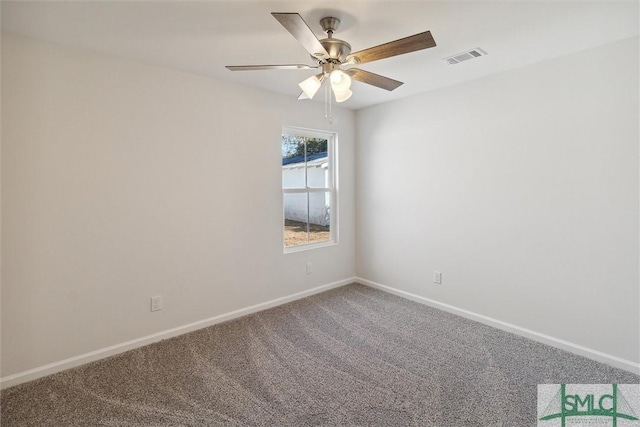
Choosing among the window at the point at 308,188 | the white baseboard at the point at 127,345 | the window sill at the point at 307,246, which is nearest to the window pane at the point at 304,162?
the window at the point at 308,188

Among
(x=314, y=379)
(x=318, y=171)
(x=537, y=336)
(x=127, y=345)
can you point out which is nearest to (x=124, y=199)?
(x=127, y=345)

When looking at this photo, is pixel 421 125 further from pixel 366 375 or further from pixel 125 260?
pixel 125 260

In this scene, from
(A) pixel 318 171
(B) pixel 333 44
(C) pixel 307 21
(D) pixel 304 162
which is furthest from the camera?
(A) pixel 318 171

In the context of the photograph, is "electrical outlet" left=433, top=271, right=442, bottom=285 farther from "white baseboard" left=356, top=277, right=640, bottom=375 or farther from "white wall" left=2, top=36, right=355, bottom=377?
"white wall" left=2, top=36, right=355, bottom=377

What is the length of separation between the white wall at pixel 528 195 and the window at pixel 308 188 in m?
0.68

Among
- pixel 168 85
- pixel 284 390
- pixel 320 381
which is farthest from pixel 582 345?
pixel 168 85

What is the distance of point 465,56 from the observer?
248cm

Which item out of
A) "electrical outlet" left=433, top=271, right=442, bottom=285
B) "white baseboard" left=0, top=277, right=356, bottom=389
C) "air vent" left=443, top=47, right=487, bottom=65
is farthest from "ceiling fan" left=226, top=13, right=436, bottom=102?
"white baseboard" left=0, top=277, right=356, bottom=389

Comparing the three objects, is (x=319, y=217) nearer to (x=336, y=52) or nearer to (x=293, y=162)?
(x=293, y=162)

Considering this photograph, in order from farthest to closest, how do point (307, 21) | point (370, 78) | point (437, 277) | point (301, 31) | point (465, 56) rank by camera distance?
point (437, 277) → point (465, 56) → point (370, 78) → point (307, 21) → point (301, 31)

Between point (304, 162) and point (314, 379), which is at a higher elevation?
point (304, 162)

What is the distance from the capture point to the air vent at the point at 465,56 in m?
2.39

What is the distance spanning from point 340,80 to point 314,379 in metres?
1.96

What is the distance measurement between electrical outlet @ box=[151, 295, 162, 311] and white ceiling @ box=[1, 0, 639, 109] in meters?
1.94
